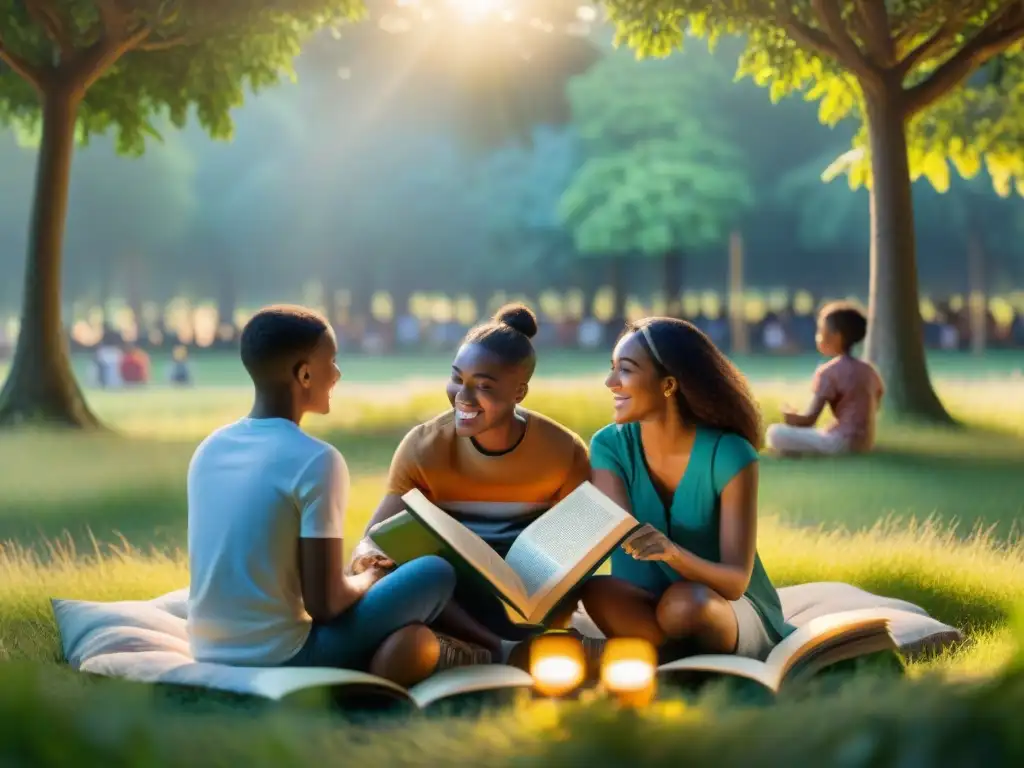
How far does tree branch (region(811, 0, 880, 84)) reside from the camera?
434 inches

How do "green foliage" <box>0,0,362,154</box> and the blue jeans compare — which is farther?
"green foliage" <box>0,0,362,154</box>

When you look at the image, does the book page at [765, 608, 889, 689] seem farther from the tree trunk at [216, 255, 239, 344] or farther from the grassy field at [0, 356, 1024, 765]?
the tree trunk at [216, 255, 239, 344]

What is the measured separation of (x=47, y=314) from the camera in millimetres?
11523

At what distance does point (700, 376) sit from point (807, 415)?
4.94 metres

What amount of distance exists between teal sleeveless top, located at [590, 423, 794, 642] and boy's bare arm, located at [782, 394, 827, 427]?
4540 mm

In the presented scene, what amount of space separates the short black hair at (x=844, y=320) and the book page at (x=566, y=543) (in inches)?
184

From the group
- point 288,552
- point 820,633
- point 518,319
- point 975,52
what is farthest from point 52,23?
point 820,633

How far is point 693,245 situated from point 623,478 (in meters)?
24.1

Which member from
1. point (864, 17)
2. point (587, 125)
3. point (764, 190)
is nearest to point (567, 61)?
point (587, 125)

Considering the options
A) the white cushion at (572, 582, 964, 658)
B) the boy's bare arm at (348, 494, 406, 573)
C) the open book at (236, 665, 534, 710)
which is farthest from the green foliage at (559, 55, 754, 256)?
the open book at (236, 665, 534, 710)

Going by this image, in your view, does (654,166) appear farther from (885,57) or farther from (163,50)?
(163,50)

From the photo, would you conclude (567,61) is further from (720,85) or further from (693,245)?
(693,245)

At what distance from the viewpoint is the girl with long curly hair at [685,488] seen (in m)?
3.96

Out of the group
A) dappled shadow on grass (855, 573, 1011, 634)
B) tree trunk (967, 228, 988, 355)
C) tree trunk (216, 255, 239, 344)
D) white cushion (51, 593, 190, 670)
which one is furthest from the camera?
tree trunk (216, 255, 239, 344)
